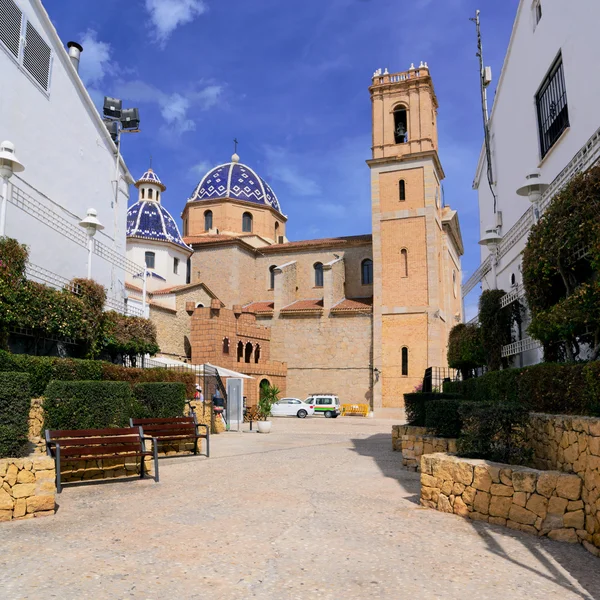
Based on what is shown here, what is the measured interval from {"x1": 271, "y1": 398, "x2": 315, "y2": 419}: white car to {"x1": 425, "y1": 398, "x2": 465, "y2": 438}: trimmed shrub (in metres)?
20.1

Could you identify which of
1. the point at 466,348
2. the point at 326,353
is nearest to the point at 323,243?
the point at 326,353

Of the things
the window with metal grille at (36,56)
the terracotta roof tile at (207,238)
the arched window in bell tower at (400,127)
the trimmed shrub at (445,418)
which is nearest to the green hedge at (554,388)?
the trimmed shrub at (445,418)

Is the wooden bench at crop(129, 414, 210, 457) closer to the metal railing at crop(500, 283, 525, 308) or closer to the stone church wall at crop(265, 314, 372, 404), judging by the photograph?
the metal railing at crop(500, 283, 525, 308)

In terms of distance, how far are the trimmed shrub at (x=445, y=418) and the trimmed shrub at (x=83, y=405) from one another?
513 cm

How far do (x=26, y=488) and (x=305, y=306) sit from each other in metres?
28.7

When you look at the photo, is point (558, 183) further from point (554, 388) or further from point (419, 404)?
point (419, 404)

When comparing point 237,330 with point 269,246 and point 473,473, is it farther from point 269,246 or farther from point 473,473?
point 473,473

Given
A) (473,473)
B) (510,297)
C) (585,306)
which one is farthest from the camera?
(510,297)

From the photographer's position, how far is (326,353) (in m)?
32.7

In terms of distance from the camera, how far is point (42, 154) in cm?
1449

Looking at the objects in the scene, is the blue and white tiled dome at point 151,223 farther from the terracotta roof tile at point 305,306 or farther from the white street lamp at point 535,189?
→ the white street lamp at point 535,189

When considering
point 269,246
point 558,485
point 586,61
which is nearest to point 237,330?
point 269,246

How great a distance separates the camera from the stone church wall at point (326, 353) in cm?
3172

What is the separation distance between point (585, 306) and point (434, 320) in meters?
23.6
